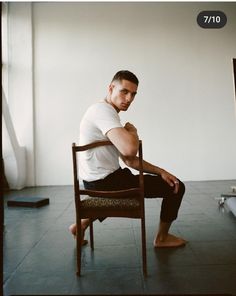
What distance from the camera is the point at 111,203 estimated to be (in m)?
1.49

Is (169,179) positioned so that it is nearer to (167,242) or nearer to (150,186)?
(150,186)

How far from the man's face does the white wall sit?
3.79 metres

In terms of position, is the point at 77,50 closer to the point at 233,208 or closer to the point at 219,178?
the point at 219,178

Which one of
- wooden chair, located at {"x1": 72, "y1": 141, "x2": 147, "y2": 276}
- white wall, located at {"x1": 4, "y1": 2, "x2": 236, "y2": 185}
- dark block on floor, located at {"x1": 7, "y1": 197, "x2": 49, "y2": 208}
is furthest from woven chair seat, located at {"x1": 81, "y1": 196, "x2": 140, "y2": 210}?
white wall, located at {"x1": 4, "y1": 2, "x2": 236, "y2": 185}

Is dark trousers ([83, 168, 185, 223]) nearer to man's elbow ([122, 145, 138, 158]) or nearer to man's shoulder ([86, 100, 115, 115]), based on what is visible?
man's elbow ([122, 145, 138, 158])

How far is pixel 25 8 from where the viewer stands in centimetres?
534

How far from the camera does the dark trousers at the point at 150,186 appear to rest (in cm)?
164

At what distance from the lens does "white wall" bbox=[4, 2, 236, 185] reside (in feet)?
17.7

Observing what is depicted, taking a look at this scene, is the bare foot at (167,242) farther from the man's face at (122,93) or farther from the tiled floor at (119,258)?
the man's face at (122,93)

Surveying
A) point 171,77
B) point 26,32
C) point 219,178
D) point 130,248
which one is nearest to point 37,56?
point 26,32

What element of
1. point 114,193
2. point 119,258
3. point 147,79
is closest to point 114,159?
point 114,193

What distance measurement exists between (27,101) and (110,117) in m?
4.23

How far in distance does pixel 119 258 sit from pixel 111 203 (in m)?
0.42

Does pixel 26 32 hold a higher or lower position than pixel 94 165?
higher
